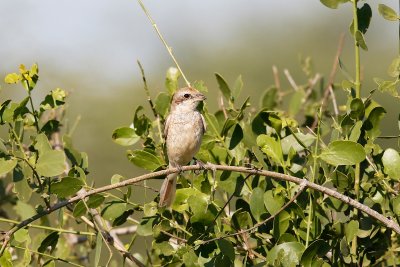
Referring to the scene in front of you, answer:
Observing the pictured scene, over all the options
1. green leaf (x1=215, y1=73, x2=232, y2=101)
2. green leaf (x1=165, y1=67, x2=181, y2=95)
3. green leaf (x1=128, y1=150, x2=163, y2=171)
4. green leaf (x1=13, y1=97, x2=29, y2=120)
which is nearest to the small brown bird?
green leaf (x1=165, y1=67, x2=181, y2=95)

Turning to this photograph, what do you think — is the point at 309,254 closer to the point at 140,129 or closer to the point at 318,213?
the point at 318,213

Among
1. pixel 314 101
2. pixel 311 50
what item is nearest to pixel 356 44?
pixel 314 101

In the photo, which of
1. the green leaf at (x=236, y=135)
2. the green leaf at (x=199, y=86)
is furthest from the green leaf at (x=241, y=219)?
the green leaf at (x=199, y=86)

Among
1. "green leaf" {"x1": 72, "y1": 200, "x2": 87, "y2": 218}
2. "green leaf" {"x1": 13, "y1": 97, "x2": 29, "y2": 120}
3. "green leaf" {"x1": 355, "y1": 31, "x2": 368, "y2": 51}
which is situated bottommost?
"green leaf" {"x1": 72, "y1": 200, "x2": 87, "y2": 218}

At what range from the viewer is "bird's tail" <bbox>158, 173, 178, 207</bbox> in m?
3.06

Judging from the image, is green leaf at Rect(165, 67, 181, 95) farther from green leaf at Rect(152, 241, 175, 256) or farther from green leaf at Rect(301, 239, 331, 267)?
green leaf at Rect(301, 239, 331, 267)

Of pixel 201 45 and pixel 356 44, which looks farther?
pixel 201 45

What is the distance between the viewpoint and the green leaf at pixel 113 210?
122 inches

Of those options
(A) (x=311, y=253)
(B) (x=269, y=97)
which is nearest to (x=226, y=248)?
(A) (x=311, y=253)

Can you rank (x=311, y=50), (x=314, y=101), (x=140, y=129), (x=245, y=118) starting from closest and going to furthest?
1. (x=140, y=129)
2. (x=245, y=118)
3. (x=314, y=101)
4. (x=311, y=50)

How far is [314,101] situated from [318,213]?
1759 mm

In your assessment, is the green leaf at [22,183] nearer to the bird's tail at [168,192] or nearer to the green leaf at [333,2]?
the bird's tail at [168,192]

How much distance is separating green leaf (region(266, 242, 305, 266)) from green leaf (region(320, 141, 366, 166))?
1.04 feet

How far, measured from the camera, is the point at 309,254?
2.54 m
